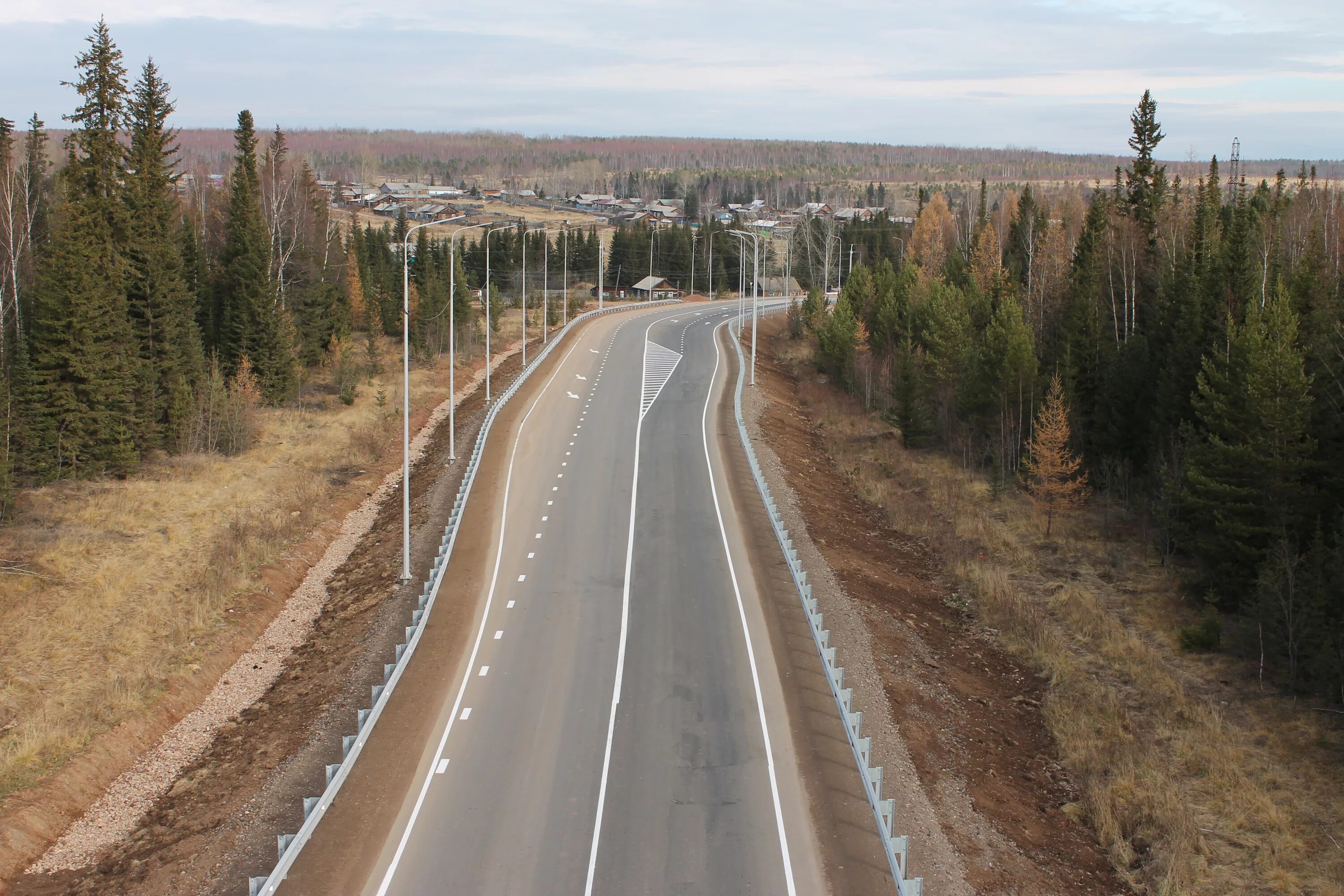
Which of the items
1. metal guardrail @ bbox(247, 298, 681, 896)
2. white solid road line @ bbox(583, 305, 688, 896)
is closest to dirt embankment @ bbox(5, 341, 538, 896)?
metal guardrail @ bbox(247, 298, 681, 896)

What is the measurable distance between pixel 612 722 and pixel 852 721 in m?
4.56

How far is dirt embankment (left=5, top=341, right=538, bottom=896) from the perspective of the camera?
15539 mm

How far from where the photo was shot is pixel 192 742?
21359 mm

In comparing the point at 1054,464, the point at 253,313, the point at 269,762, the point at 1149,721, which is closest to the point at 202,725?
the point at 269,762

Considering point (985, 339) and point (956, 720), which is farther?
point (985, 339)

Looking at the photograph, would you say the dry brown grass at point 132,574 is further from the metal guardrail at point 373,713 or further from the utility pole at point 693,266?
the utility pole at point 693,266

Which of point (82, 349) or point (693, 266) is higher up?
point (693, 266)

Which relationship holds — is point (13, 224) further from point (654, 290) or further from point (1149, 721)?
point (654, 290)

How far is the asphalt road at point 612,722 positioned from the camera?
1512cm

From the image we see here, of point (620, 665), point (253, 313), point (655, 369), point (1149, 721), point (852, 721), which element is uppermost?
point (253, 313)

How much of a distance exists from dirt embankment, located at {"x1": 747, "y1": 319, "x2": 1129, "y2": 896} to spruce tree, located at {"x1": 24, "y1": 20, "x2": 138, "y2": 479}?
26.0 m

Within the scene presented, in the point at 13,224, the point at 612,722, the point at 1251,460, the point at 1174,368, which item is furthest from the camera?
the point at 13,224

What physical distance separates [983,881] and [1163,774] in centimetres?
687

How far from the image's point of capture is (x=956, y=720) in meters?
21.4
